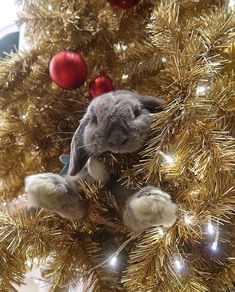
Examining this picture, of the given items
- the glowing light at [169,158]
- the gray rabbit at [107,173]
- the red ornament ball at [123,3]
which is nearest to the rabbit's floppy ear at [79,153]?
the gray rabbit at [107,173]

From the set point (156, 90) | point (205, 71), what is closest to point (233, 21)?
point (205, 71)

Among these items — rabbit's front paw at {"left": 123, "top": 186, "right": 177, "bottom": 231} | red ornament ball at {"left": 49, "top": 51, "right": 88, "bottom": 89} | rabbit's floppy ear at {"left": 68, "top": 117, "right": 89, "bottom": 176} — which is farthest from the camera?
red ornament ball at {"left": 49, "top": 51, "right": 88, "bottom": 89}

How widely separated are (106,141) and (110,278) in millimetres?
200

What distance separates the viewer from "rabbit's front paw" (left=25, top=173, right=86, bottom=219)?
1.70 ft

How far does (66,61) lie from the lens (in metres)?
0.70

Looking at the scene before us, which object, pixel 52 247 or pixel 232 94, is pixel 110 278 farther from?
pixel 232 94

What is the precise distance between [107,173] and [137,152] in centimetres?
5

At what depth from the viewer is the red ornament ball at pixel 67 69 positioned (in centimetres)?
70

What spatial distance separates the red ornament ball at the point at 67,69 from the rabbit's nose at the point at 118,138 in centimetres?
21

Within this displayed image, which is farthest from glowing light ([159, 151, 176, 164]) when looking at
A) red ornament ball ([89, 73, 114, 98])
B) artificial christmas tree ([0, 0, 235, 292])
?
red ornament ball ([89, 73, 114, 98])

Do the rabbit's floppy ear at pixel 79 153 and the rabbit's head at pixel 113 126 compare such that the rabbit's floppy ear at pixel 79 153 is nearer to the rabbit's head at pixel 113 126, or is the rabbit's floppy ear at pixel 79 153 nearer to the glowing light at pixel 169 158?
the rabbit's head at pixel 113 126

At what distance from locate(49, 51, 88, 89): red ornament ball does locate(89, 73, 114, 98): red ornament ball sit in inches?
1.1

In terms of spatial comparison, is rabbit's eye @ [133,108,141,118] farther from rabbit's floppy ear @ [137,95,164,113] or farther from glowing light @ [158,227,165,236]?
glowing light @ [158,227,165,236]

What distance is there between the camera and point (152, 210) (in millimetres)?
473
